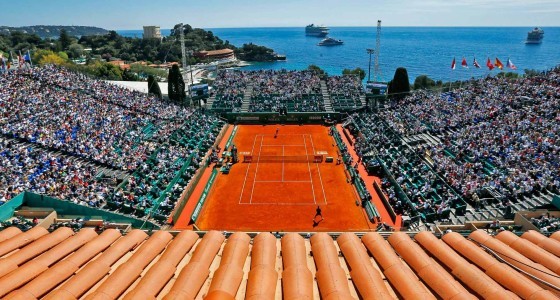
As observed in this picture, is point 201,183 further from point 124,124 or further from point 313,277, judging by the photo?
point 313,277

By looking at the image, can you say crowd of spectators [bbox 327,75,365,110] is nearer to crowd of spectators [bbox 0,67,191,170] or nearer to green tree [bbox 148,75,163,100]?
crowd of spectators [bbox 0,67,191,170]

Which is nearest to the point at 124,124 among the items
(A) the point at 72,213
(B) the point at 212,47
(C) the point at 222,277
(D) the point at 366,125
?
(A) the point at 72,213

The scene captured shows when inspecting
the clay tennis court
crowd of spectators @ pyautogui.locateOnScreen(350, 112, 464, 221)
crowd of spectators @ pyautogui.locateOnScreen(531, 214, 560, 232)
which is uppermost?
crowd of spectators @ pyautogui.locateOnScreen(531, 214, 560, 232)

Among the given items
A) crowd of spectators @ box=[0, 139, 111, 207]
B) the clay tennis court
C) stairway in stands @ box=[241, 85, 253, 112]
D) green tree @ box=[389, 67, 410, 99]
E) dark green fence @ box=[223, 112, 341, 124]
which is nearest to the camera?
crowd of spectators @ box=[0, 139, 111, 207]

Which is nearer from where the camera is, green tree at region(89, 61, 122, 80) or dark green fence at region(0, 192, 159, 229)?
dark green fence at region(0, 192, 159, 229)

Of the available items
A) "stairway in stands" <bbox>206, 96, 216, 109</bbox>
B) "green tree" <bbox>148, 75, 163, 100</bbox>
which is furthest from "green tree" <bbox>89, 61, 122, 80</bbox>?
"stairway in stands" <bbox>206, 96, 216, 109</bbox>

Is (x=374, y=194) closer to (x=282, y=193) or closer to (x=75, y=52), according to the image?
(x=282, y=193)

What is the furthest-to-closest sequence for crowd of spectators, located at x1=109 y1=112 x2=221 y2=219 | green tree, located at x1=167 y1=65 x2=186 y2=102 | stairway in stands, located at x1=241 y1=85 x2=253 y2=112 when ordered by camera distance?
stairway in stands, located at x1=241 y1=85 x2=253 y2=112 < green tree, located at x1=167 y1=65 x2=186 y2=102 < crowd of spectators, located at x1=109 y1=112 x2=221 y2=219

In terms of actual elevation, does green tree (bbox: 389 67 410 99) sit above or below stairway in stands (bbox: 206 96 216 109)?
above
